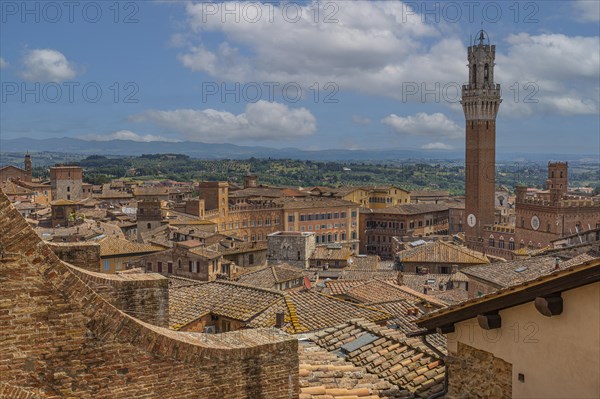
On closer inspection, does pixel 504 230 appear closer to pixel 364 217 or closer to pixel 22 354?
pixel 364 217

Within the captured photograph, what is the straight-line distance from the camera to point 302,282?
37188 mm

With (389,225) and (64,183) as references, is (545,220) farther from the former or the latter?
(64,183)

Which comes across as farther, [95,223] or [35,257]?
[95,223]

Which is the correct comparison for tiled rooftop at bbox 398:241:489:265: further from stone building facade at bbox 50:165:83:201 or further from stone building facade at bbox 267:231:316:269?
stone building facade at bbox 50:165:83:201

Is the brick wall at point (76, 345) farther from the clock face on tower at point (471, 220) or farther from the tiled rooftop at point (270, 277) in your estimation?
the clock face on tower at point (471, 220)

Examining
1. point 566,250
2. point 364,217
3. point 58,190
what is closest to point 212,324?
point 566,250

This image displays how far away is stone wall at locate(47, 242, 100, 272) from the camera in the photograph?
9.35m

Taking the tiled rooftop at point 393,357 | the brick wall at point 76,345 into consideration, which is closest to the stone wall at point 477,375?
the tiled rooftop at point 393,357

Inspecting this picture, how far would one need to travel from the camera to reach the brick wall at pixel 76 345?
5.24 metres

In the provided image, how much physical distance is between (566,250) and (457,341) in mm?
23128

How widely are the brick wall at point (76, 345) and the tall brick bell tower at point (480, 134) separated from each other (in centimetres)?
9144

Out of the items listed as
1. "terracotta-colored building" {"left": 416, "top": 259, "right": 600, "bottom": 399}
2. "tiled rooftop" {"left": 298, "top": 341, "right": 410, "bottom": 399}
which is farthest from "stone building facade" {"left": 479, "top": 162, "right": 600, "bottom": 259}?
"terracotta-colored building" {"left": 416, "top": 259, "right": 600, "bottom": 399}

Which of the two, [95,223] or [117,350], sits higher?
[117,350]

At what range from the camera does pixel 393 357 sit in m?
9.60
